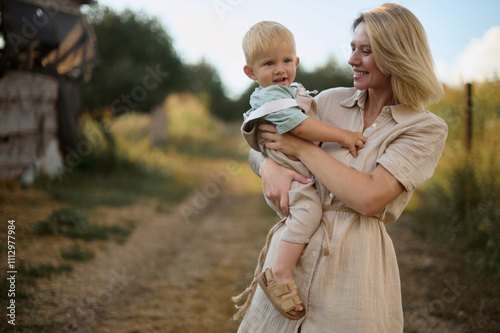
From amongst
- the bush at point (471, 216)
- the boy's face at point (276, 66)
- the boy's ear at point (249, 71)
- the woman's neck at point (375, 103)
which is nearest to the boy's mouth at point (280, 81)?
the boy's face at point (276, 66)

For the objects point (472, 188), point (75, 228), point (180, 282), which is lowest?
point (180, 282)

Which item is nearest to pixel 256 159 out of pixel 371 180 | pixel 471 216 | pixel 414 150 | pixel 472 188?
pixel 371 180

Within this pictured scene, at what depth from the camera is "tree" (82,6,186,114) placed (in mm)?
12266

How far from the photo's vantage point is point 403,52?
5.24 ft

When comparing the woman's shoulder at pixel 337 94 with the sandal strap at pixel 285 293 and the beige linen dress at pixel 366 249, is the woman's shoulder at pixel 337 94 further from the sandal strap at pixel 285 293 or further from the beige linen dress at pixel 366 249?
the sandal strap at pixel 285 293

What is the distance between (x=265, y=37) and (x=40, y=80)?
6865 millimetres

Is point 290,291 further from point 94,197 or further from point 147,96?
point 147,96

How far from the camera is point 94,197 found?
7.39 m

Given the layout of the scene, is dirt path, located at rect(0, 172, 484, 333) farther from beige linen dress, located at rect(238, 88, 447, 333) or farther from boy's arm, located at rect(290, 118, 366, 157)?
boy's arm, located at rect(290, 118, 366, 157)

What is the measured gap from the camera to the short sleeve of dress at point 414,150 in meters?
1.54

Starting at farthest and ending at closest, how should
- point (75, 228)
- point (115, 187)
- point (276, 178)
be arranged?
point (115, 187) < point (75, 228) < point (276, 178)

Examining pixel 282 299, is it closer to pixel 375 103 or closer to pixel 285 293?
pixel 285 293

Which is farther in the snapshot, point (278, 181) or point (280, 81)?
point (280, 81)

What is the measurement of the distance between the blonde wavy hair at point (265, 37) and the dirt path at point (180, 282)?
9.67 ft
